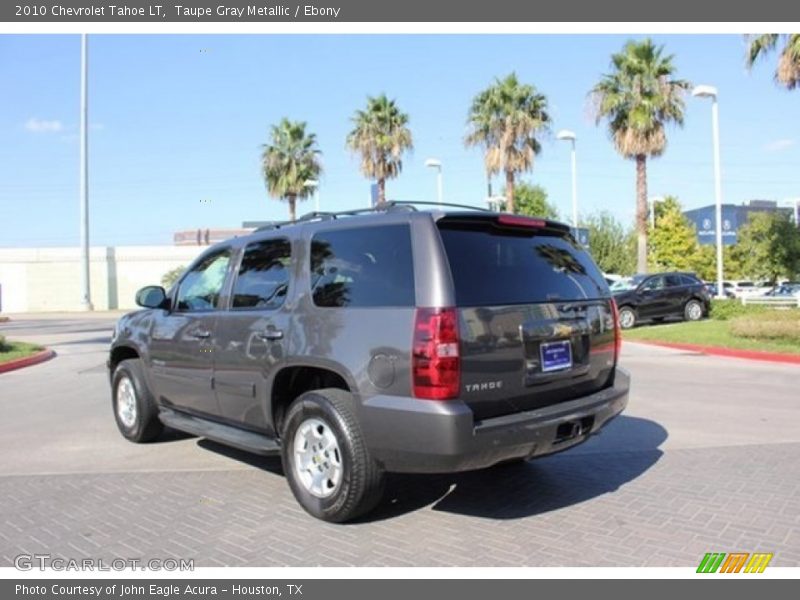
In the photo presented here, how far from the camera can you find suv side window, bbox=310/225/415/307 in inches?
164

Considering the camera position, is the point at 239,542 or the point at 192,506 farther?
the point at 192,506

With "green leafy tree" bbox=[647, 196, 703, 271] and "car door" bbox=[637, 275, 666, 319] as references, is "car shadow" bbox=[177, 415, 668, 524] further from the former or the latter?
"green leafy tree" bbox=[647, 196, 703, 271]

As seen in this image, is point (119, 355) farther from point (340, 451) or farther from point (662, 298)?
point (662, 298)

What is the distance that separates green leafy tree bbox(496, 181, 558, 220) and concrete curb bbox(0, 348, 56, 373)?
50510mm

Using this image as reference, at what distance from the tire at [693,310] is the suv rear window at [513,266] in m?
18.8

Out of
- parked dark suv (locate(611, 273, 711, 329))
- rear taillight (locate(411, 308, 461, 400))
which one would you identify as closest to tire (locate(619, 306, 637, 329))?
parked dark suv (locate(611, 273, 711, 329))

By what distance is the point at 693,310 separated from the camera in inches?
875

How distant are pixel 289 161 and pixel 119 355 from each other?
3408cm

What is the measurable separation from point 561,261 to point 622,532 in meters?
1.84

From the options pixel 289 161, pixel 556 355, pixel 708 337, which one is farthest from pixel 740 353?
pixel 289 161

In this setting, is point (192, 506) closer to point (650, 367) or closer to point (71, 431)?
point (71, 431)

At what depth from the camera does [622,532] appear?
13.9 feet

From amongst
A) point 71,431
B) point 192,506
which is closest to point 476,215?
point 192,506

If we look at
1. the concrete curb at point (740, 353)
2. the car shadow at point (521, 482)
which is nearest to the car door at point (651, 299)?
the concrete curb at point (740, 353)
